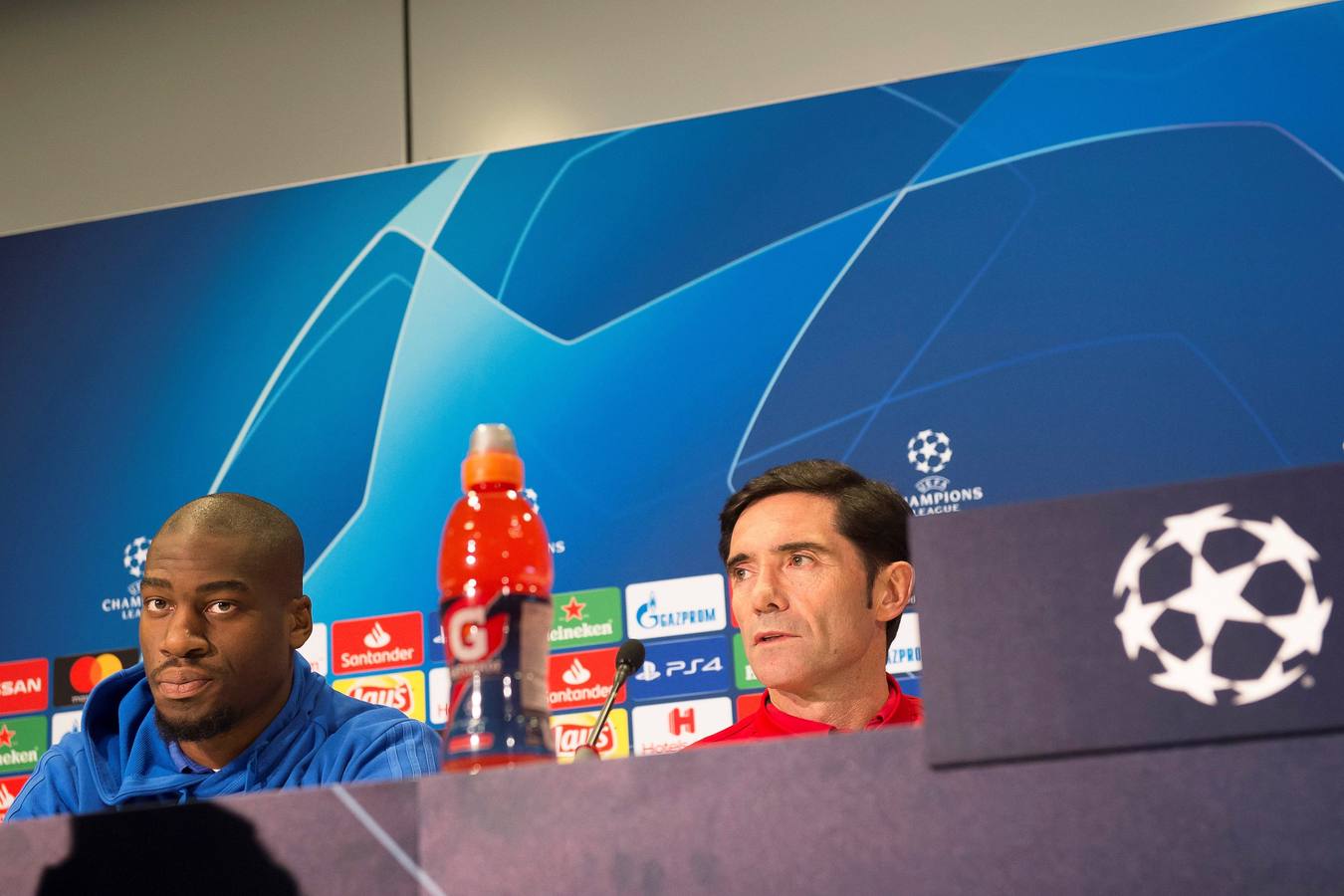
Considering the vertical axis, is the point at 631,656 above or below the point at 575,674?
below

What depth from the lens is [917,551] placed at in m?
0.74

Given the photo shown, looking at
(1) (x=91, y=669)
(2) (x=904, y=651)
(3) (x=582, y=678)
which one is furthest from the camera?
(1) (x=91, y=669)

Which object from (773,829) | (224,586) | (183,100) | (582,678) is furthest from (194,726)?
(183,100)

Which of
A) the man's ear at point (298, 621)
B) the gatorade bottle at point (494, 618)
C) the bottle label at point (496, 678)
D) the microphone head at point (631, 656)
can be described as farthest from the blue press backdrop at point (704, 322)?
the bottle label at point (496, 678)

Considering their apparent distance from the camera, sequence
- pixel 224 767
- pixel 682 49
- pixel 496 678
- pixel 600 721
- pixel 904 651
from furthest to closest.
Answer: pixel 682 49 → pixel 904 651 → pixel 224 767 → pixel 600 721 → pixel 496 678

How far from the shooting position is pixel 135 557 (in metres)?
2.61

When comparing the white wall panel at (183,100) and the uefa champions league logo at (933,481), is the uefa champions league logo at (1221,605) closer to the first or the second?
the uefa champions league logo at (933,481)

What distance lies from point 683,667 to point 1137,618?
163cm

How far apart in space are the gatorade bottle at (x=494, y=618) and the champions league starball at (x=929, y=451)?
1269 millimetres

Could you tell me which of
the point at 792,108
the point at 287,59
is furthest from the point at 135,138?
the point at 792,108

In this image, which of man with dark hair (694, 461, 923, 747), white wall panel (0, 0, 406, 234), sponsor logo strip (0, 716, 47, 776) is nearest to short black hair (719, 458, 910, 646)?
man with dark hair (694, 461, 923, 747)

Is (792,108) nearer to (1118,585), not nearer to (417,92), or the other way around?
(417,92)

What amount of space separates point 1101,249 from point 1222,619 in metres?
1.68

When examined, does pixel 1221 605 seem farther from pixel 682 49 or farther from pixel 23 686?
pixel 23 686
